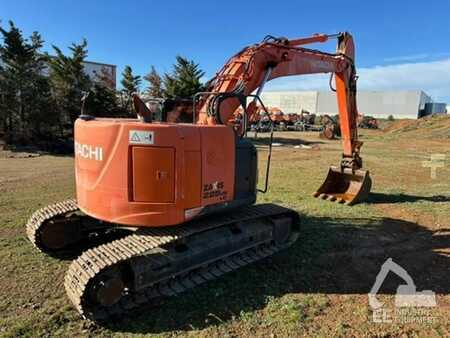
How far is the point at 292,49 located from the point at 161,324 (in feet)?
18.1

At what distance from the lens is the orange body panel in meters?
4.32

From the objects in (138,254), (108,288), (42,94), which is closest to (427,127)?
(42,94)

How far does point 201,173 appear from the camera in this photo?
15.4 feet

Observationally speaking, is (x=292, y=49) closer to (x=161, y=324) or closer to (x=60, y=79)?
(x=161, y=324)

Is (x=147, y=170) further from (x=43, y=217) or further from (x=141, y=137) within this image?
(x=43, y=217)

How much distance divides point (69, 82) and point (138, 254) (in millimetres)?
22334

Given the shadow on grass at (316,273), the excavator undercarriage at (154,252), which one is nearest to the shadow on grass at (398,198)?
the shadow on grass at (316,273)

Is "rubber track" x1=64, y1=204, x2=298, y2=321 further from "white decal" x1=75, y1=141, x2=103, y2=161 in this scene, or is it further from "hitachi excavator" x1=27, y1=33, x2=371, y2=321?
"white decal" x1=75, y1=141, x2=103, y2=161

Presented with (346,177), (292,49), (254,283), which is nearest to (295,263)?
(254,283)

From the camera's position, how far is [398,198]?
9.71 meters

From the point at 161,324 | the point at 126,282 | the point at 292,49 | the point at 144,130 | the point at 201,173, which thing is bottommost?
the point at 161,324

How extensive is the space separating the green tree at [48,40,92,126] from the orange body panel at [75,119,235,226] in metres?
19.3

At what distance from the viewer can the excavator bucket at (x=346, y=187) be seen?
29.6 ft

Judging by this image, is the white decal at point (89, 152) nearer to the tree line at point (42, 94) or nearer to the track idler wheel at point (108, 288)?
the track idler wheel at point (108, 288)
